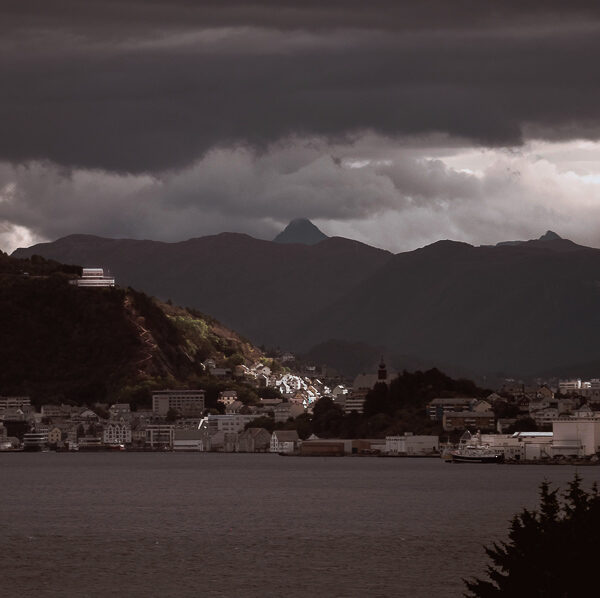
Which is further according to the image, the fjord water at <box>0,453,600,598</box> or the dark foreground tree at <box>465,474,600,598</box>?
the fjord water at <box>0,453,600,598</box>

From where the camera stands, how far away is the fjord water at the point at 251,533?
6281cm

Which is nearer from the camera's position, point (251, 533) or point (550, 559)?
point (550, 559)

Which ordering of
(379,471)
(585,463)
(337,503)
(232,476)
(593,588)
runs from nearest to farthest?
(593,588)
(337,503)
(232,476)
(379,471)
(585,463)

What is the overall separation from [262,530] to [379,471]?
84144mm

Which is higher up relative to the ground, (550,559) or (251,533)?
(550,559)

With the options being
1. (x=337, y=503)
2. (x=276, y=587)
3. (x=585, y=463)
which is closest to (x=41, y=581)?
(x=276, y=587)

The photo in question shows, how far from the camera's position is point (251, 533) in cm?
8550

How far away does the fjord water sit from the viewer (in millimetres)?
62812

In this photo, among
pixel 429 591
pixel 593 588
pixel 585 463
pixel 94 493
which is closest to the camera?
pixel 593 588

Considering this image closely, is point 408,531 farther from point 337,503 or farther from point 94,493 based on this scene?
point 94,493

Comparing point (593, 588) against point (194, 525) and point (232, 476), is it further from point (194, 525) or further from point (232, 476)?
point (232, 476)

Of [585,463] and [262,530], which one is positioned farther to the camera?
[585,463]

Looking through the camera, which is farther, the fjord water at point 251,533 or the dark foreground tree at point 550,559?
the fjord water at point 251,533

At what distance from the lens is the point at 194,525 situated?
90500 mm
